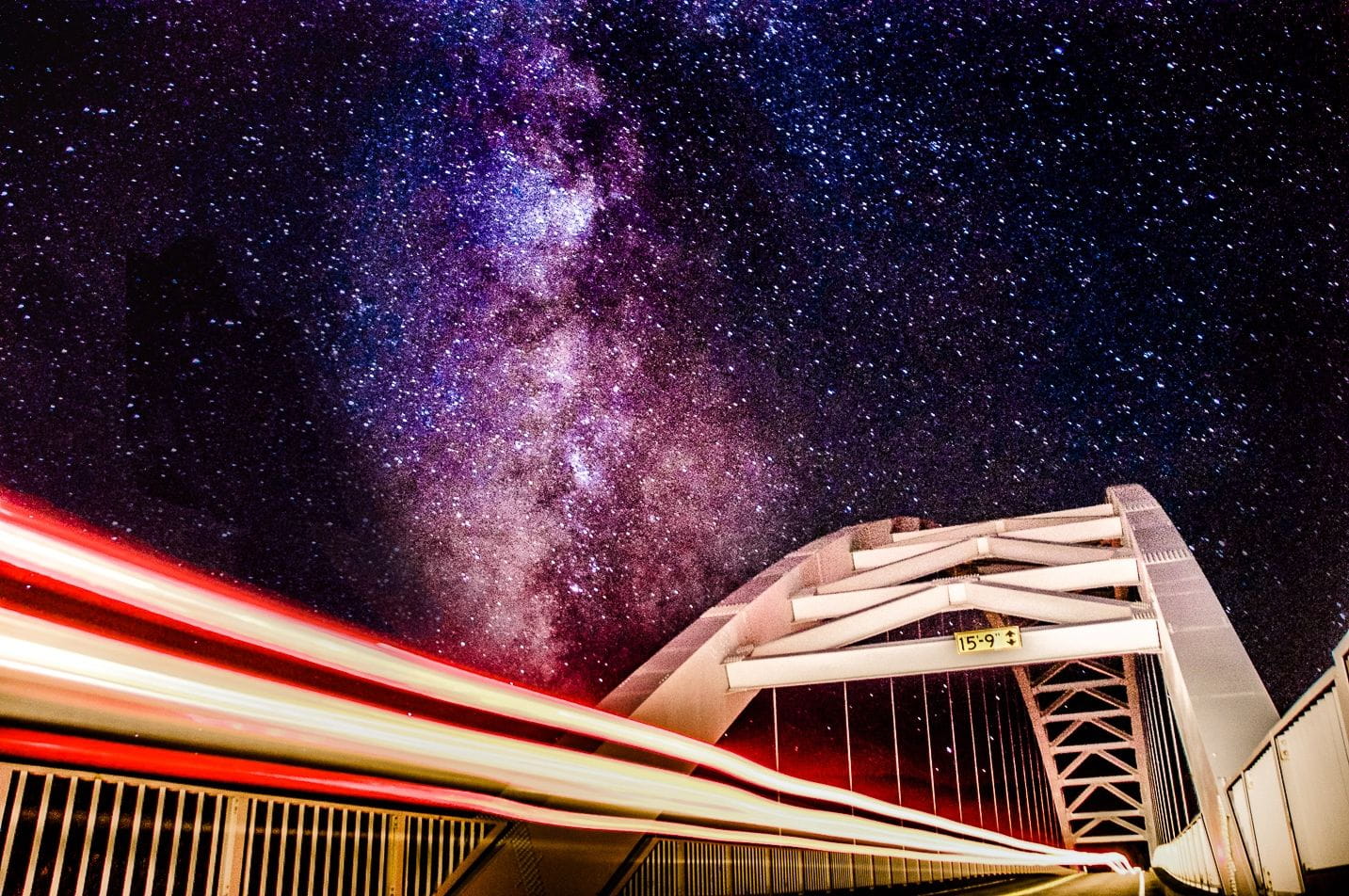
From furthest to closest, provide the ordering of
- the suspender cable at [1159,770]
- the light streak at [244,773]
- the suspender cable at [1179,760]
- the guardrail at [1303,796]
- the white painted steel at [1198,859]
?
the suspender cable at [1159,770], the suspender cable at [1179,760], the white painted steel at [1198,859], the guardrail at [1303,796], the light streak at [244,773]

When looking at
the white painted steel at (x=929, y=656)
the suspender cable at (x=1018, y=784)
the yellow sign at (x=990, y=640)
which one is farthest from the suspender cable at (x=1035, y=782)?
the yellow sign at (x=990, y=640)

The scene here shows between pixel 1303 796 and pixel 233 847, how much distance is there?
4518 millimetres

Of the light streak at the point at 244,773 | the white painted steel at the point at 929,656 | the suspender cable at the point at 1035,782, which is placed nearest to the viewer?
the light streak at the point at 244,773

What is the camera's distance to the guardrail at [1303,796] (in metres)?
3.56

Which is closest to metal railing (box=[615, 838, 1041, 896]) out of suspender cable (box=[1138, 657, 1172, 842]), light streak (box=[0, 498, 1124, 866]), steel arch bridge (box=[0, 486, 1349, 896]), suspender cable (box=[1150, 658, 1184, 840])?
steel arch bridge (box=[0, 486, 1349, 896])

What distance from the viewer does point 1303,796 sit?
13.9ft

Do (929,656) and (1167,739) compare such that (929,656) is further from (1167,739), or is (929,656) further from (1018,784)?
(1018,784)

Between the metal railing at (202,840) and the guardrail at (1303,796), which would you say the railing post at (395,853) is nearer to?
the metal railing at (202,840)

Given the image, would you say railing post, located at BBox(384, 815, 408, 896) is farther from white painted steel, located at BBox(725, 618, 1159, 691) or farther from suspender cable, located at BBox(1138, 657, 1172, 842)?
suspender cable, located at BBox(1138, 657, 1172, 842)

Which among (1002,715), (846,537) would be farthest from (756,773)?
(1002,715)

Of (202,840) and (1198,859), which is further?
(1198,859)

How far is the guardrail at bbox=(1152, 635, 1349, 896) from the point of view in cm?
356

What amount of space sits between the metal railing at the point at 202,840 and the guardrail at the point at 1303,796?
3955 mm

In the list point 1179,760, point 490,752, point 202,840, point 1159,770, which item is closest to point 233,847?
point 202,840
